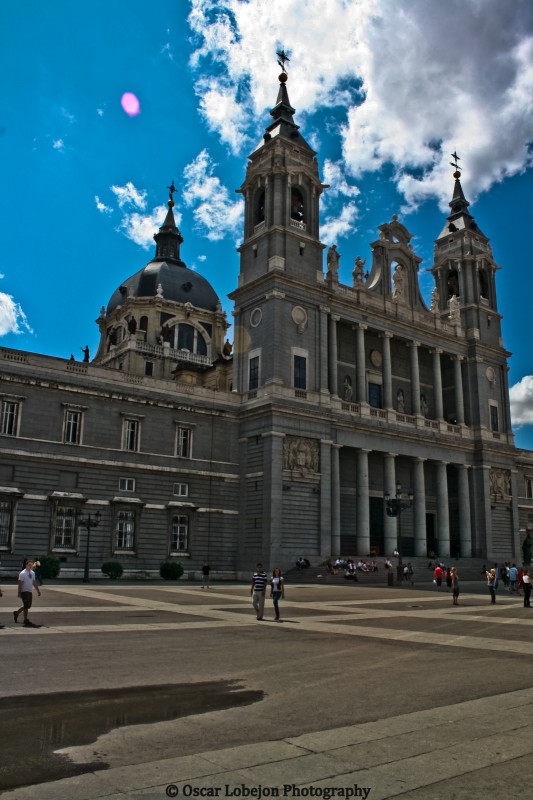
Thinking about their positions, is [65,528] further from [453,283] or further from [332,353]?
[453,283]

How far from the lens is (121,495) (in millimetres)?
43812

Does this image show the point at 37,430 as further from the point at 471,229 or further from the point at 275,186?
the point at 471,229

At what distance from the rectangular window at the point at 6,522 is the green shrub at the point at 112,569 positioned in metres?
5.59

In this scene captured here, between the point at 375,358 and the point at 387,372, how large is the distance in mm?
2521

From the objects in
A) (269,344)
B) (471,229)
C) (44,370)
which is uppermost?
(471,229)

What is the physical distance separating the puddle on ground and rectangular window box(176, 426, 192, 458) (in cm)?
3700

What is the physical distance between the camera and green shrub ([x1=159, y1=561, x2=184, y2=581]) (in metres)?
42.2

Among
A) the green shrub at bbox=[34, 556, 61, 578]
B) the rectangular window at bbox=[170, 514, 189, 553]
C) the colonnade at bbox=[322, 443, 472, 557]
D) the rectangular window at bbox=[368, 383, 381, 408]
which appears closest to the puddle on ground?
the green shrub at bbox=[34, 556, 61, 578]

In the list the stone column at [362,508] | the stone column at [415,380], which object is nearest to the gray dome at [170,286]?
the stone column at [415,380]

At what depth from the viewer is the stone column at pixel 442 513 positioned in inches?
2304

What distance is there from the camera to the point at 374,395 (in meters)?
59.0

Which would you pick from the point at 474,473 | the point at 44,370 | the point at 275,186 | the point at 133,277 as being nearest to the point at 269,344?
the point at 275,186

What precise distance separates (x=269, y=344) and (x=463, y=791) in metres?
44.8

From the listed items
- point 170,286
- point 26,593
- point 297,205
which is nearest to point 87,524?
point 26,593
